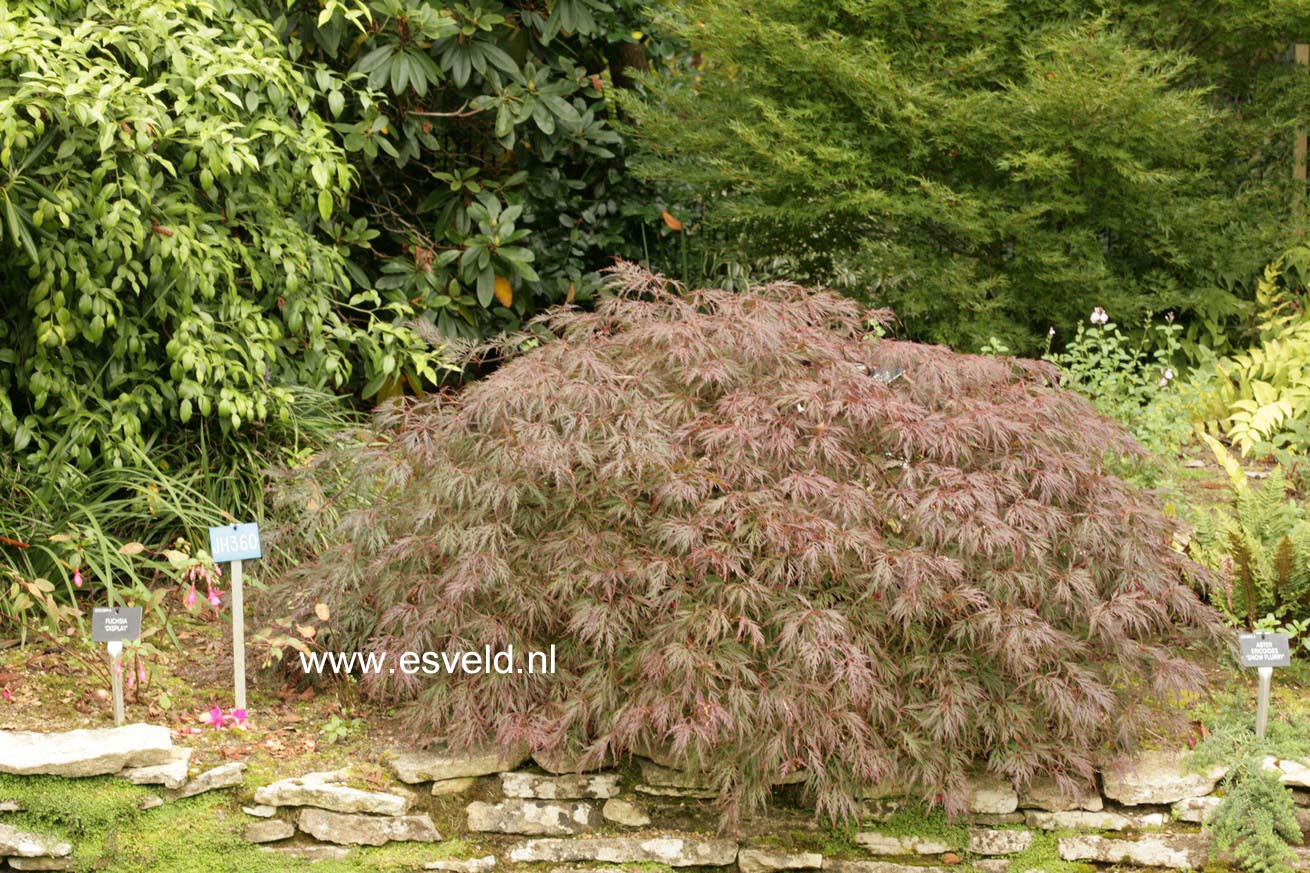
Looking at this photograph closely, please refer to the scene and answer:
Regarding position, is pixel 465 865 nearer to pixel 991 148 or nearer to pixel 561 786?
pixel 561 786

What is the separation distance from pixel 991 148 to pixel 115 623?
437 cm

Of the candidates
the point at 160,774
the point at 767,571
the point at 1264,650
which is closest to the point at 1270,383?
the point at 1264,650

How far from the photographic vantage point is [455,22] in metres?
5.92

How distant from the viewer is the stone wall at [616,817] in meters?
3.71

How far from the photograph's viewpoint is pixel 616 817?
3.79m

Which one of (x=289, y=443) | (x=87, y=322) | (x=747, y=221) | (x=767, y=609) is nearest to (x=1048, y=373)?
(x=767, y=609)

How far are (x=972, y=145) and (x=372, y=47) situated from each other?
282 cm

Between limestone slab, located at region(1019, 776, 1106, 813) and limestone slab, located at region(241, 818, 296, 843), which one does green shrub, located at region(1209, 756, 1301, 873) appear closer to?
limestone slab, located at region(1019, 776, 1106, 813)

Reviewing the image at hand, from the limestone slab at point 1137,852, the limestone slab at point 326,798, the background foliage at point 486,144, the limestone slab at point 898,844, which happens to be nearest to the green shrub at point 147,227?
the background foliage at point 486,144

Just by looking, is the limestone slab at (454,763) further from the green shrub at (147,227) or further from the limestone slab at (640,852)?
the green shrub at (147,227)

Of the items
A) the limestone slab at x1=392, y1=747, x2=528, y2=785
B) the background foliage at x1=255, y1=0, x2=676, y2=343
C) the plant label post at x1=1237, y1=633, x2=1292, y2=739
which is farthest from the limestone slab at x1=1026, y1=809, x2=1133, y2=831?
the background foliage at x1=255, y1=0, x2=676, y2=343

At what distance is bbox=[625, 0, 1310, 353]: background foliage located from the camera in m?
5.78

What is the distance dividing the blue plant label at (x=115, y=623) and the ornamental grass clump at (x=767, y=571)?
1.96 ft

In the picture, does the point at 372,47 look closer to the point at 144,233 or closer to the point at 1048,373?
the point at 144,233
